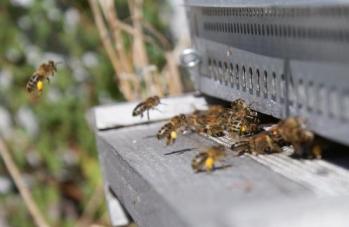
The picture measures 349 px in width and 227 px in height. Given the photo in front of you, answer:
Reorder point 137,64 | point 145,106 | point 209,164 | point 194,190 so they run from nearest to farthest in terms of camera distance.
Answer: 1. point 194,190
2. point 209,164
3. point 145,106
4. point 137,64

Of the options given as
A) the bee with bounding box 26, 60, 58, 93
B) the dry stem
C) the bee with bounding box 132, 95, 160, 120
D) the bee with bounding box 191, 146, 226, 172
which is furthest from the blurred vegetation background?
the bee with bounding box 191, 146, 226, 172

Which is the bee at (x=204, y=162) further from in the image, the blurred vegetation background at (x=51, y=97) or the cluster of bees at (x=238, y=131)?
the blurred vegetation background at (x=51, y=97)

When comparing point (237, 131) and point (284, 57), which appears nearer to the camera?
point (284, 57)

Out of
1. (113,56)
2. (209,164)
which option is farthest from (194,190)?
(113,56)

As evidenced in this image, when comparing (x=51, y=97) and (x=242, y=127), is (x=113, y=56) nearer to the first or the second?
(x=51, y=97)

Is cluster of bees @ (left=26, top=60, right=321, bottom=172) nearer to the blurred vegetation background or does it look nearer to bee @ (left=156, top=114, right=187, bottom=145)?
bee @ (left=156, top=114, right=187, bottom=145)

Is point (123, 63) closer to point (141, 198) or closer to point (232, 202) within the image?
point (141, 198)

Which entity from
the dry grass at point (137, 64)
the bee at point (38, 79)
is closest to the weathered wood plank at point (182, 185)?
the bee at point (38, 79)
